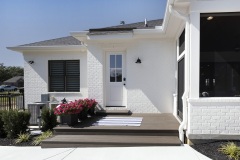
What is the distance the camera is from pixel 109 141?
542cm

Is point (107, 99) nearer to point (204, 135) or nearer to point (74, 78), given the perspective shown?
point (74, 78)

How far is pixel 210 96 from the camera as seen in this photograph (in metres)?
5.29

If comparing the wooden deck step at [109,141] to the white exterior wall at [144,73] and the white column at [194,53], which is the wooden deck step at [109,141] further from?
the white exterior wall at [144,73]

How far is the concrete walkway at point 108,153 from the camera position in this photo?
4547 millimetres

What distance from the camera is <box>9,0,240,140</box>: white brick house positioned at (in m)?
5.14

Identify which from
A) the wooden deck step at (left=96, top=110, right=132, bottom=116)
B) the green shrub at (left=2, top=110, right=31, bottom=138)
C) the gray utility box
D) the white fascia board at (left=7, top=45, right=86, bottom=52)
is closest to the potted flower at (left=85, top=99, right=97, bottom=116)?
the wooden deck step at (left=96, top=110, right=132, bottom=116)

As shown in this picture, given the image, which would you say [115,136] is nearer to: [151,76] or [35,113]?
[151,76]

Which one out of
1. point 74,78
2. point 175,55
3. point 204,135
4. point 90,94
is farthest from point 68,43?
point 204,135

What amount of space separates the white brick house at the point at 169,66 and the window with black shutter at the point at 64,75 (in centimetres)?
5

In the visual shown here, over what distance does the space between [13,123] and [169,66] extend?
5700mm

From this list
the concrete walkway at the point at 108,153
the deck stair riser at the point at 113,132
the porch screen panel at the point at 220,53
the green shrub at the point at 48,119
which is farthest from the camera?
the green shrub at the point at 48,119

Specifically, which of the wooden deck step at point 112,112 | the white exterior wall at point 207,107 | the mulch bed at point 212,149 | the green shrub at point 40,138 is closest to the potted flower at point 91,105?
the wooden deck step at point 112,112

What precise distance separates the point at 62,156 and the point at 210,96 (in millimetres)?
3664

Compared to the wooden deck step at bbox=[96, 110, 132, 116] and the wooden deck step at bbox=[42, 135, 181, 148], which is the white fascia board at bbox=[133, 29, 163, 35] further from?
the wooden deck step at bbox=[42, 135, 181, 148]
